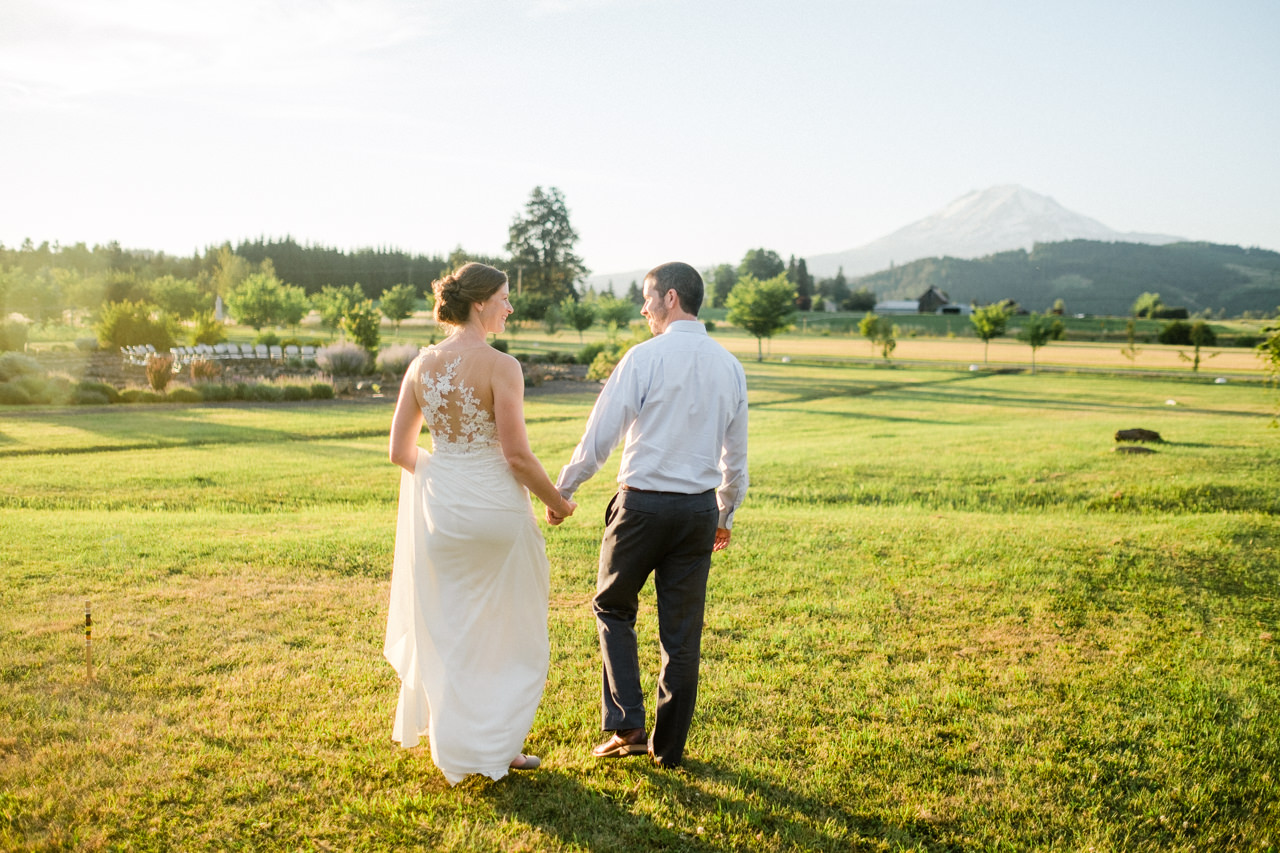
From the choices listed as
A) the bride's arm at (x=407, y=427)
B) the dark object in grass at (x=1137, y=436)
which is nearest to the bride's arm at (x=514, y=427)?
the bride's arm at (x=407, y=427)

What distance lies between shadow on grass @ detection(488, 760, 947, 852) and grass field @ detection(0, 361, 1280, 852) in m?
0.01

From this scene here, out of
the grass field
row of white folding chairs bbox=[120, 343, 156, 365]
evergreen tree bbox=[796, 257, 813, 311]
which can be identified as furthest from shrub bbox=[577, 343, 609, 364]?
evergreen tree bbox=[796, 257, 813, 311]

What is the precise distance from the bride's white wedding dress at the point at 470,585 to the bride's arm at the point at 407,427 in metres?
0.05

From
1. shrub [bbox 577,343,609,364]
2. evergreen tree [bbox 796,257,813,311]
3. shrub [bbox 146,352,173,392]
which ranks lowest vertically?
shrub [bbox 146,352,173,392]

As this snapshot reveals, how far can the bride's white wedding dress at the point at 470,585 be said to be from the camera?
149 inches

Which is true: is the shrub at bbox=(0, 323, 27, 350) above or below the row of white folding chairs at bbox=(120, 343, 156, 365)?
above

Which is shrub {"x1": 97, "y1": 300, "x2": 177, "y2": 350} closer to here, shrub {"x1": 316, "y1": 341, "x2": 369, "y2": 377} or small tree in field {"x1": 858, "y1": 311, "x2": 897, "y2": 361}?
shrub {"x1": 316, "y1": 341, "x2": 369, "y2": 377}

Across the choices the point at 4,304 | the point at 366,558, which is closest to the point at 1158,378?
the point at 366,558

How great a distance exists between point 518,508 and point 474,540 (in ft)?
0.87

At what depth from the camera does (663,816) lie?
3.57m

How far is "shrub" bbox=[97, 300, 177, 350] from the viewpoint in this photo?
1256 inches

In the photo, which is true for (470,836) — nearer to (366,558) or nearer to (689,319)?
(689,319)

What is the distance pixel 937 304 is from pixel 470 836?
482 ft

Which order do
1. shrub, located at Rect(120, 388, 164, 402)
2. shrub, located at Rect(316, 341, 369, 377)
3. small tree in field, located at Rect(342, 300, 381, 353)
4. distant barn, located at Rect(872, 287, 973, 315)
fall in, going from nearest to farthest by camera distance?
shrub, located at Rect(120, 388, 164, 402)
shrub, located at Rect(316, 341, 369, 377)
small tree in field, located at Rect(342, 300, 381, 353)
distant barn, located at Rect(872, 287, 973, 315)
